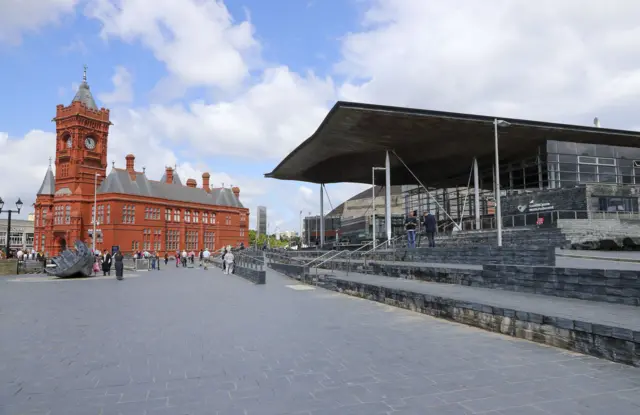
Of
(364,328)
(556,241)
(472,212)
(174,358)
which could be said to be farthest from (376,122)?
(472,212)

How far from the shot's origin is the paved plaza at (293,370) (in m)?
4.36

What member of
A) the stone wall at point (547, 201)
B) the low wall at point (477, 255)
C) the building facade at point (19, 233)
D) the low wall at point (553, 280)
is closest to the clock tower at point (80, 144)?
the building facade at point (19, 233)

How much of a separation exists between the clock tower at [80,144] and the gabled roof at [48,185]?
4.78 m

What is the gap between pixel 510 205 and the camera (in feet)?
101

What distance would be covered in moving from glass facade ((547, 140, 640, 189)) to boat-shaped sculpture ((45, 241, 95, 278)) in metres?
31.1

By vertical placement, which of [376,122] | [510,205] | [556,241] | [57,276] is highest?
[376,122]

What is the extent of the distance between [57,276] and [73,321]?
68.2 feet

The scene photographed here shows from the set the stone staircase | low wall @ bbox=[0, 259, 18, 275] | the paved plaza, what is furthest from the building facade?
the paved plaza

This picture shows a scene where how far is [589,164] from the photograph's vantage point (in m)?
31.1

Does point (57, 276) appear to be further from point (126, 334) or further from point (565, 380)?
point (565, 380)

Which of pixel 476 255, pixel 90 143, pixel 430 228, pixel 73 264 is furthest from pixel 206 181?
pixel 476 255

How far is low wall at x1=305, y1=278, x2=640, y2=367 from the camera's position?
5691mm

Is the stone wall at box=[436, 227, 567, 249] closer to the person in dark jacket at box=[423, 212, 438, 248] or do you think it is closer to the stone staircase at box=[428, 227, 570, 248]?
the stone staircase at box=[428, 227, 570, 248]

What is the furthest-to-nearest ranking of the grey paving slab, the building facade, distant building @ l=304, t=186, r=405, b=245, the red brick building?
1. the building facade
2. the red brick building
3. distant building @ l=304, t=186, r=405, b=245
4. the grey paving slab
